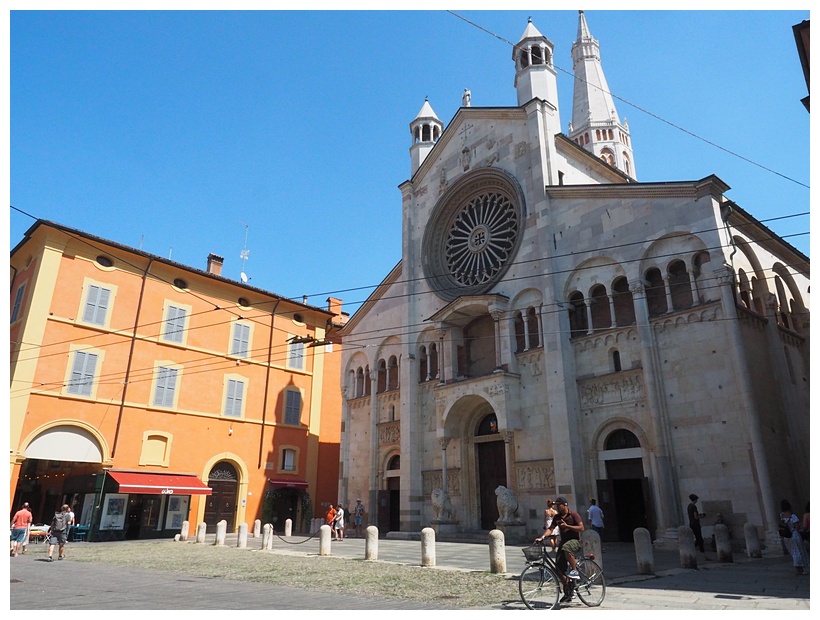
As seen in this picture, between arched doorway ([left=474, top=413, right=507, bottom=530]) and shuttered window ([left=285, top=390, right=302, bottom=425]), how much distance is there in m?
11.2

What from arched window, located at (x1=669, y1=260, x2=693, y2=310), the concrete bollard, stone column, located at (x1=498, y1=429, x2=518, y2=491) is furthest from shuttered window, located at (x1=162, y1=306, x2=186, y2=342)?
the concrete bollard

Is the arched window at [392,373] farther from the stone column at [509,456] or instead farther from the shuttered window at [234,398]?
the shuttered window at [234,398]

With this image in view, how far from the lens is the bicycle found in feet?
25.1

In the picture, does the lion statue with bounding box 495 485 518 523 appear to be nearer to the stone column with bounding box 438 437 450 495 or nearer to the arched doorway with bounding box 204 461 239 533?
the stone column with bounding box 438 437 450 495

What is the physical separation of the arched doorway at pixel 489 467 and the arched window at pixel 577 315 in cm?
497

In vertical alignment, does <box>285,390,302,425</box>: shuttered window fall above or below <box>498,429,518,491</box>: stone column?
above

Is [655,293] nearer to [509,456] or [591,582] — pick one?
[509,456]

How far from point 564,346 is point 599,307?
71.2 inches

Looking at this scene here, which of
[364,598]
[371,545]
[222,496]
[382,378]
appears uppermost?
[382,378]

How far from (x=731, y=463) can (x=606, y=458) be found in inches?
145

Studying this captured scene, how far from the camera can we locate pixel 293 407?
29984mm

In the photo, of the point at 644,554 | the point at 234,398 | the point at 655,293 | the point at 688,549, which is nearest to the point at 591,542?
the point at 644,554

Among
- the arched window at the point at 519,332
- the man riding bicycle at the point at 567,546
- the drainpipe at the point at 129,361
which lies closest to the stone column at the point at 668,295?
the arched window at the point at 519,332

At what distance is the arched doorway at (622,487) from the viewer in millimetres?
17406
